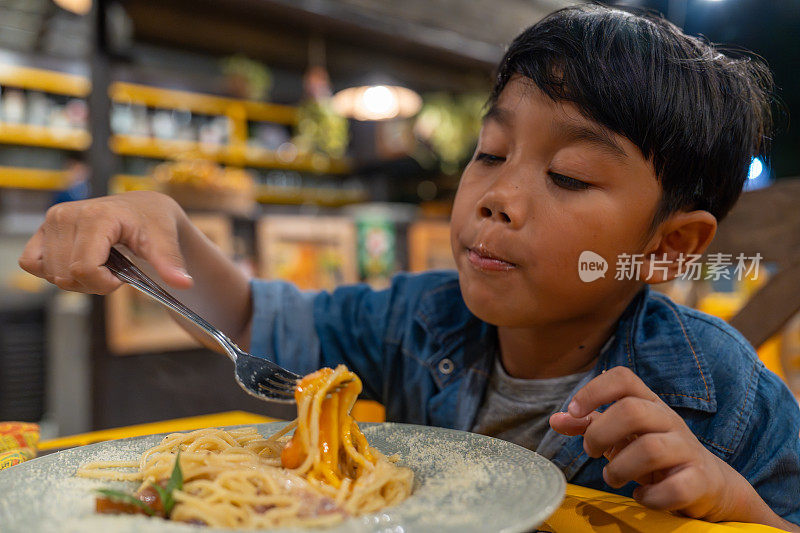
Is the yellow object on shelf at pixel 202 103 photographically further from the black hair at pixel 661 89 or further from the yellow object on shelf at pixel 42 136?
the black hair at pixel 661 89

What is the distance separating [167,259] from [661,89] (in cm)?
85

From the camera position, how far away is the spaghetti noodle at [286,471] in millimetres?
656

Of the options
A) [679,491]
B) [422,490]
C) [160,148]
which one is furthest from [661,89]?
[160,148]

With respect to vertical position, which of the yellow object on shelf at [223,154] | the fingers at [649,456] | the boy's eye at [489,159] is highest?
the yellow object on shelf at [223,154]

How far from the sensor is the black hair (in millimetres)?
997

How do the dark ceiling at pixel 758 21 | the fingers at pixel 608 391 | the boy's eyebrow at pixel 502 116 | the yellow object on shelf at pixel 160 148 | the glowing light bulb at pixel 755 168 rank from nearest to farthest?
the fingers at pixel 608 391 → the boy's eyebrow at pixel 502 116 → the glowing light bulb at pixel 755 168 → the dark ceiling at pixel 758 21 → the yellow object on shelf at pixel 160 148

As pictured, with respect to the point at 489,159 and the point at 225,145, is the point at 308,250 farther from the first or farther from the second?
the point at 225,145

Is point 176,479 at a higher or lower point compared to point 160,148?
lower

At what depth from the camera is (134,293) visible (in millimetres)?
3062

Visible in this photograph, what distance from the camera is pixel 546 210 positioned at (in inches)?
38.3

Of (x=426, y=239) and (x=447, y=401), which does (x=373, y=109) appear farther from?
(x=447, y=401)

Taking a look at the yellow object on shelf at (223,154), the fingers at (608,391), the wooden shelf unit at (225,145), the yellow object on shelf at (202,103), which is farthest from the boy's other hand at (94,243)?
the yellow object on shelf at (202,103)

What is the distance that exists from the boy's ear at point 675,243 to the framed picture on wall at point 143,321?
2.29 meters

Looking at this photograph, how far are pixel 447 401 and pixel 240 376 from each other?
51 centimetres
